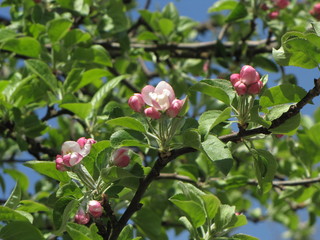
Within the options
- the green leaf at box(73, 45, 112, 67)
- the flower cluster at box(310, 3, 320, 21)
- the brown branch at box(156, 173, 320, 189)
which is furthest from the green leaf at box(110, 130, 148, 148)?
the flower cluster at box(310, 3, 320, 21)

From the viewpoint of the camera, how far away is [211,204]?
59.1 inches

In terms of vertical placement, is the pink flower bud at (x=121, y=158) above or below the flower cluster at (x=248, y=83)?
below

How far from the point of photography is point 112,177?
1.46 m

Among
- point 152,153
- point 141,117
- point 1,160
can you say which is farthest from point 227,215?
point 1,160

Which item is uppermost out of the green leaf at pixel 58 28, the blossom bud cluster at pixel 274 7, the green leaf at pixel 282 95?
the green leaf at pixel 282 95

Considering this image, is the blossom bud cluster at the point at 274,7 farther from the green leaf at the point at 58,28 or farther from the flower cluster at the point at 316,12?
the green leaf at the point at 58,28

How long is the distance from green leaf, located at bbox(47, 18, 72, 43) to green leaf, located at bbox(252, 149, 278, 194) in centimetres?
118

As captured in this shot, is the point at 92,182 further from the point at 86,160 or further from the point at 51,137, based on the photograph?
the point at 51,137

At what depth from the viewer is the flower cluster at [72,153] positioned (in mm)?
1424

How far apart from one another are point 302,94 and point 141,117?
43 centimetres

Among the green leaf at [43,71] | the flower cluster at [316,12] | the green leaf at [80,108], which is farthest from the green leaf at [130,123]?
the flower cluster at [316,12]

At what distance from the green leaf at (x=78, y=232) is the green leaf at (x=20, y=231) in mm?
94

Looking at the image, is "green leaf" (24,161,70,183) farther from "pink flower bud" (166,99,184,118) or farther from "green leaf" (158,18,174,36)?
"green leaf" (158,18,174,36)

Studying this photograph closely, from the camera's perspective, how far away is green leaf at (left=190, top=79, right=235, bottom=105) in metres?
1.45
